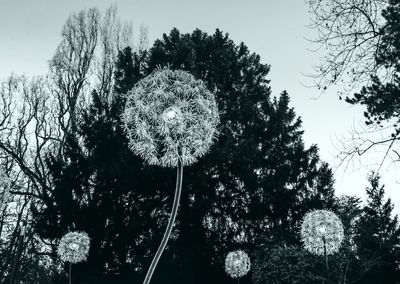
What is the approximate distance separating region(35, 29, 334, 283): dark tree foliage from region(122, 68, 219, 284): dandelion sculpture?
9.41 m

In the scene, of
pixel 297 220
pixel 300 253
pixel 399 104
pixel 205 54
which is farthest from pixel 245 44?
pixel 399 104

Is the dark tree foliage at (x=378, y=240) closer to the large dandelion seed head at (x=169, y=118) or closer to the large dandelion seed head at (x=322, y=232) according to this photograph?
the large dandelion seed head at (x=322, y=232)

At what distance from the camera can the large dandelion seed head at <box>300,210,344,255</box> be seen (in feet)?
29.6

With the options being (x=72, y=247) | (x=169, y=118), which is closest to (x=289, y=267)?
(x=72, y=247)

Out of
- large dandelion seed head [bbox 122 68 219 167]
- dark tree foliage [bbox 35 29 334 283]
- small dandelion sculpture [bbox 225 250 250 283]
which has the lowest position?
small dandelion sculpture [bbox 225 250 250 283]

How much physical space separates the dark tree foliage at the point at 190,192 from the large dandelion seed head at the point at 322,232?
3834 mm

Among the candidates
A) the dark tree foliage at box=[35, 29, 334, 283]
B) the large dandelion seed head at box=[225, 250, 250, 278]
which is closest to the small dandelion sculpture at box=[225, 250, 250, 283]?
the large dandelion seed head at box=[225, 250, 250, 278]

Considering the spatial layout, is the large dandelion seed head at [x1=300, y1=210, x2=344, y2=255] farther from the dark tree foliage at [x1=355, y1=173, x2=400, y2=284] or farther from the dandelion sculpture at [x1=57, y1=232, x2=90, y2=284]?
the dark tree foliage at [x1=355, y1=173, x2=400, y2=284]

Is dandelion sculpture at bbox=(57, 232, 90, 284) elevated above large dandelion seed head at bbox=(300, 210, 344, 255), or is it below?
below

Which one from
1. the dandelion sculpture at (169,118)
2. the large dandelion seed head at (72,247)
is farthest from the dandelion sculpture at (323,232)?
the dandelion sculpture at (169,118)

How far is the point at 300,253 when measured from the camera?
12328 mm

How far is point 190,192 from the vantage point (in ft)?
44.9

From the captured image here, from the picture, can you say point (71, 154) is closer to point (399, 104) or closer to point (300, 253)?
point (300, 253)

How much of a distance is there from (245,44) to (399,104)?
12036 millimetres
